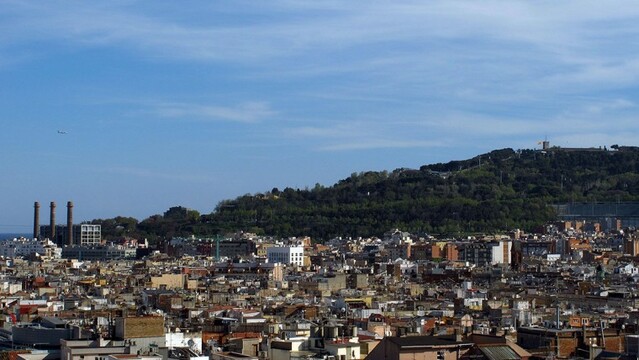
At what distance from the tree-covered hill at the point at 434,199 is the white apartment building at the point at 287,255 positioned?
40.2 m

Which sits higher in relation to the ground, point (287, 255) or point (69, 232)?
point (69, 232)

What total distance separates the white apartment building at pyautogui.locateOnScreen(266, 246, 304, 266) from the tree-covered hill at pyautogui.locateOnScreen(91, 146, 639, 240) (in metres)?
40.2

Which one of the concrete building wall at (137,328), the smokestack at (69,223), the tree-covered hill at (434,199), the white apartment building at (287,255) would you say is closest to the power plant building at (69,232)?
the smokestack at (69,223)

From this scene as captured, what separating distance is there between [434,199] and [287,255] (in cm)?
5674

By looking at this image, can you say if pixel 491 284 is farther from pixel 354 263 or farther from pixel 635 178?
pixel 635 178

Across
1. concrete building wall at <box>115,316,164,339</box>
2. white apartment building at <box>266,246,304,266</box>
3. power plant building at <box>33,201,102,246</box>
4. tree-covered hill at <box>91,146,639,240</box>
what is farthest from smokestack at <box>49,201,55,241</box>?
concrete building wall at <box>115,316,164,339</box>

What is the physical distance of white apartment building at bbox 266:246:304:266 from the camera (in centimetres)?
10709

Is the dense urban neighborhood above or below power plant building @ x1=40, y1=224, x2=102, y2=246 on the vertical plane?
below

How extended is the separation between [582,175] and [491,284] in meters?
115

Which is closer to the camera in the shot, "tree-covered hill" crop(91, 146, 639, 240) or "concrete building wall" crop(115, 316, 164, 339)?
"concrete building wall" crop(115, 316, 164, 339)

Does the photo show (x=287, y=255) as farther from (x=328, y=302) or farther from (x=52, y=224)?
(x=328, y=302)

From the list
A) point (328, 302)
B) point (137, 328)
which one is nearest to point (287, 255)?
point (328, 302)

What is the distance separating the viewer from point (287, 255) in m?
108

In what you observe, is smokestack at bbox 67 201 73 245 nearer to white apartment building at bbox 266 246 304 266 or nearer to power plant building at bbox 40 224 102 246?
power plant building at bbox 40 224 102 246
